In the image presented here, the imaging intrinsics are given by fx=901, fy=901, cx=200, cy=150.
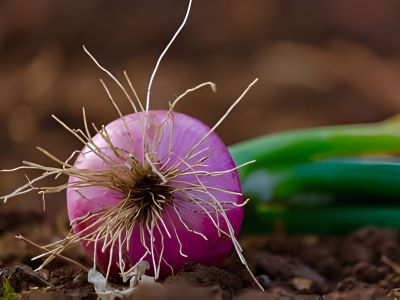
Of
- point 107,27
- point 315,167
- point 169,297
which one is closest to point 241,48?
Result: point 107,27

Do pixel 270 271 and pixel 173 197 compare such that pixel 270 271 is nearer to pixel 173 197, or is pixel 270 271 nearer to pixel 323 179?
pixel 173 197

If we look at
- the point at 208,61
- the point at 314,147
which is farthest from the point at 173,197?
the point at 208,61

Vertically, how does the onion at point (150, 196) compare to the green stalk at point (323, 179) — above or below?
above

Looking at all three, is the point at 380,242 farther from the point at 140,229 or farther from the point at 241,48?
the point at 241,48

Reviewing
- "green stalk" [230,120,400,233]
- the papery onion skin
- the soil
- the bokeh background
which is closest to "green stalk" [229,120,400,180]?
"green stalk" [230,120,400,233]

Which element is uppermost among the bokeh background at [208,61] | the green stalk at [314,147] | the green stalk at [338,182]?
the green stalk at [314,147]

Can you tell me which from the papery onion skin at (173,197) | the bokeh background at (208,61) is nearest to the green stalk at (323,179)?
the papery onion skin at (173,197)

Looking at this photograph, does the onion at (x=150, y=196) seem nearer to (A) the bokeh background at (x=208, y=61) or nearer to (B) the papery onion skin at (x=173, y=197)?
(B) the papery onion skin at (x=173, y=197)
